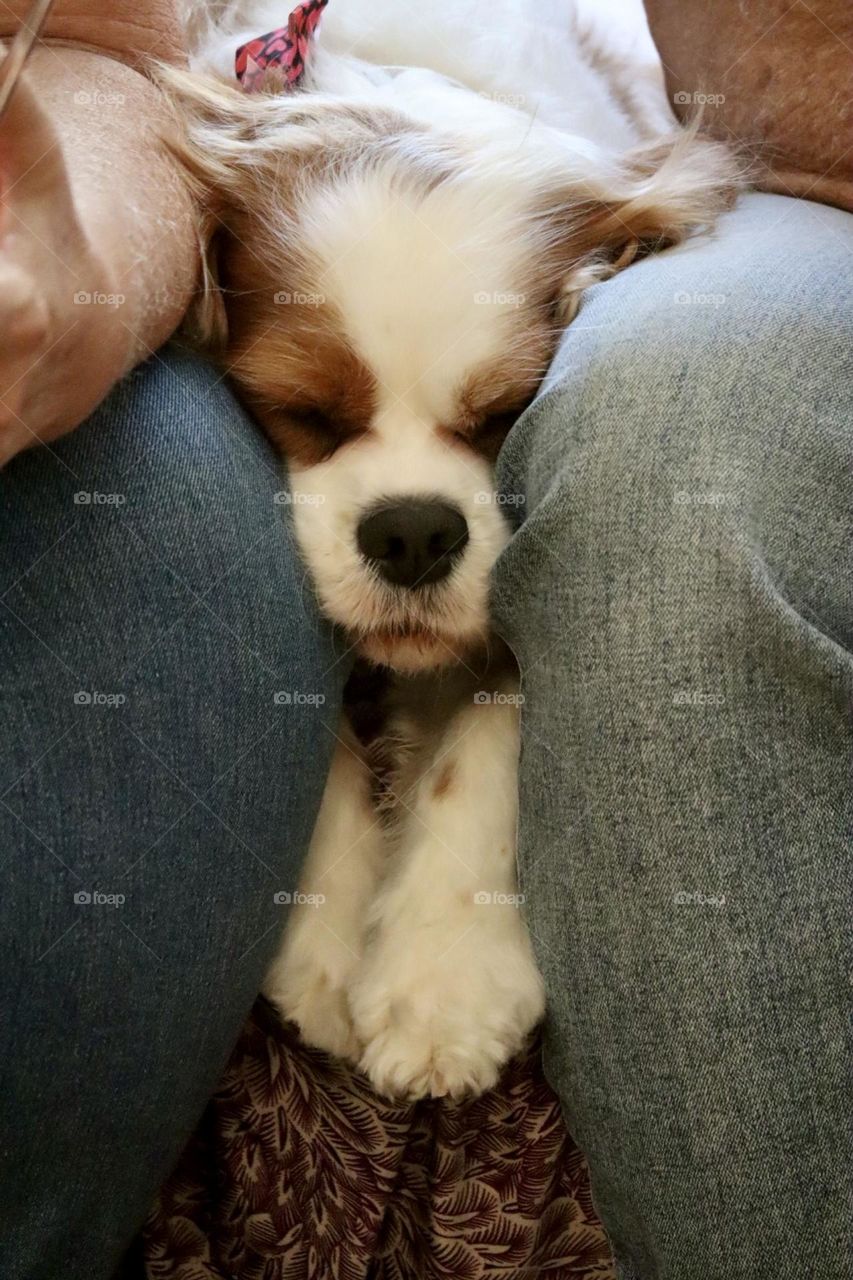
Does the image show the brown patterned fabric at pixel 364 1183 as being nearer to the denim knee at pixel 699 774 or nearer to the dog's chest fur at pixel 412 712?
the denim knee at pixel 699 774

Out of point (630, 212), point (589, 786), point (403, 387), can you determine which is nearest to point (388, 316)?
point (403, 387)

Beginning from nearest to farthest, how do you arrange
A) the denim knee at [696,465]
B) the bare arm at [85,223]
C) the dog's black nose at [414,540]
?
1. the bare arm at [85,223]
2. the denim knee at [696,465]
3. the dog's black nose at [414,540]

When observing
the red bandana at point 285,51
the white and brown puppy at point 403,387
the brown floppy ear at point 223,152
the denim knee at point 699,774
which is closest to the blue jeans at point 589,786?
the denim knee at point 699,774

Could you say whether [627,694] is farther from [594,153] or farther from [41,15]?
[594,153]

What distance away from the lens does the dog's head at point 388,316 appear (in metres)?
0.98

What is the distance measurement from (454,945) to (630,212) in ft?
2.61


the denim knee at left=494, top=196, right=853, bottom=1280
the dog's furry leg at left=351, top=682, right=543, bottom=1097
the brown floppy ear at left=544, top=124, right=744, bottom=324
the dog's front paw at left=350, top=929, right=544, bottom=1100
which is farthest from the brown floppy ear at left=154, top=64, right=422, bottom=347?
the dog's front paw at left=350, top=929, right=544, bottom=1100

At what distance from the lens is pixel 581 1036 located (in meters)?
0.74

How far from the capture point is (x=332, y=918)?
93 cm

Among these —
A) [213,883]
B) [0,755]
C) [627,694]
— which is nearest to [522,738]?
[627,694]

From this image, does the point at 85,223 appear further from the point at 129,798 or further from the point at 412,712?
the point at 412,712

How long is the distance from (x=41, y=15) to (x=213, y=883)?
24.8 inches

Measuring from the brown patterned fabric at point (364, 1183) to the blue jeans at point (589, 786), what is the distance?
131mm

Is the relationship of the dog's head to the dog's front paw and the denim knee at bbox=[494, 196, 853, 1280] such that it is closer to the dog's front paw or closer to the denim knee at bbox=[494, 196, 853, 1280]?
the denim knee at bbox=[494, 196, 853, 1280]
